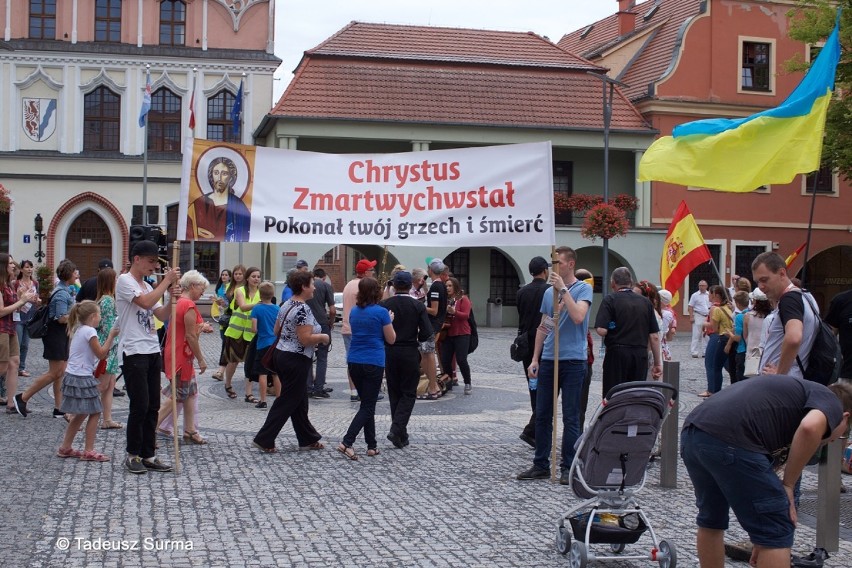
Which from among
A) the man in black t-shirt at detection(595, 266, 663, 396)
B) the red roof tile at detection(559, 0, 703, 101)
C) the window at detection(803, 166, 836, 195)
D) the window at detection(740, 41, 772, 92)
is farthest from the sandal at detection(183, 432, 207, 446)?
the window at detection(803, 166, 836, 195)

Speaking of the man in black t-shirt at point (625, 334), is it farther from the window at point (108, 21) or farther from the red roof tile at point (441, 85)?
the window at point (108, 21)

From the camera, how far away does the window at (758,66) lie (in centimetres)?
3847

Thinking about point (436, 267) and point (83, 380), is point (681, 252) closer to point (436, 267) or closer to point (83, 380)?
point (436, 267)

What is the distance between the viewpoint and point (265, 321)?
1298 cm

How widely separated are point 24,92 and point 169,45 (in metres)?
5.55

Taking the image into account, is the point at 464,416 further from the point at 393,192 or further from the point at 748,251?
the point at 748,251

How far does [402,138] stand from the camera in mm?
35625

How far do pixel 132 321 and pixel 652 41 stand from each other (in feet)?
119

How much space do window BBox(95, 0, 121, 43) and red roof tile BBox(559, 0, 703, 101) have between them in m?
19.4

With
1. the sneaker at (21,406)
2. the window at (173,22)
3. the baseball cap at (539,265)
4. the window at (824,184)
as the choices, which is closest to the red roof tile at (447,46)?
the window at (173,22)

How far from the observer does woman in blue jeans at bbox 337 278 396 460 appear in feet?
32.7

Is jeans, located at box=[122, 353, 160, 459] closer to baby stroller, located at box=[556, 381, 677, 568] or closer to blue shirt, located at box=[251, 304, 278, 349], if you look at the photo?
baby stroller, located at box=[556, 381, 677, 568]

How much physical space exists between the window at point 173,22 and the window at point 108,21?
1.64 metres

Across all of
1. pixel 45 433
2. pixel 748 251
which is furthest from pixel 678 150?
pixel 748 251
